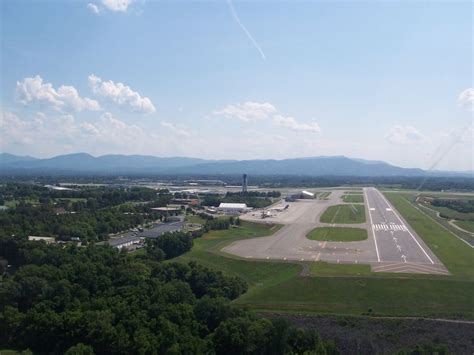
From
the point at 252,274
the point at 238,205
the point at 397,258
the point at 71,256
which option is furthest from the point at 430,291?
the point at 238,205

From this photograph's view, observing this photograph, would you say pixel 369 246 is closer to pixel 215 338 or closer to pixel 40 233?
pixel 215 338

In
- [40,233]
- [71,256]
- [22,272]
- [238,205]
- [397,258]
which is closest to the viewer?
[22,272]

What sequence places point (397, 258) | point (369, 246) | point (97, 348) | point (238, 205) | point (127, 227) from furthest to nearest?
1. point (238, 205)
2. point (127, 227)
3. point (369, 246)
4. point (397, 258)
5. point (97, 348)

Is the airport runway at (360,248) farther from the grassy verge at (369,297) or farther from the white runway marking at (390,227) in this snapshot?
the grassy verge at (369,297)

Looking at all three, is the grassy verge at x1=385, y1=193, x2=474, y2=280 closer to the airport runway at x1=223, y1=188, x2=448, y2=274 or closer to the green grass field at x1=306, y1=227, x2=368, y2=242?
the airport runway at x1=223, y1=188, x2=448, y2=274

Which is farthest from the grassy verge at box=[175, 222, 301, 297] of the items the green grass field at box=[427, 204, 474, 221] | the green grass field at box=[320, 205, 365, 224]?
the green grass field at box=[427, 204, 474, 221]

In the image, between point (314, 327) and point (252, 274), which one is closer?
point (314, 327)

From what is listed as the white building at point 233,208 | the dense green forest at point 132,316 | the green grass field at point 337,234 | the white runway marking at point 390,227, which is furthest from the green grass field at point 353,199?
the dense green forest at point 132,316
